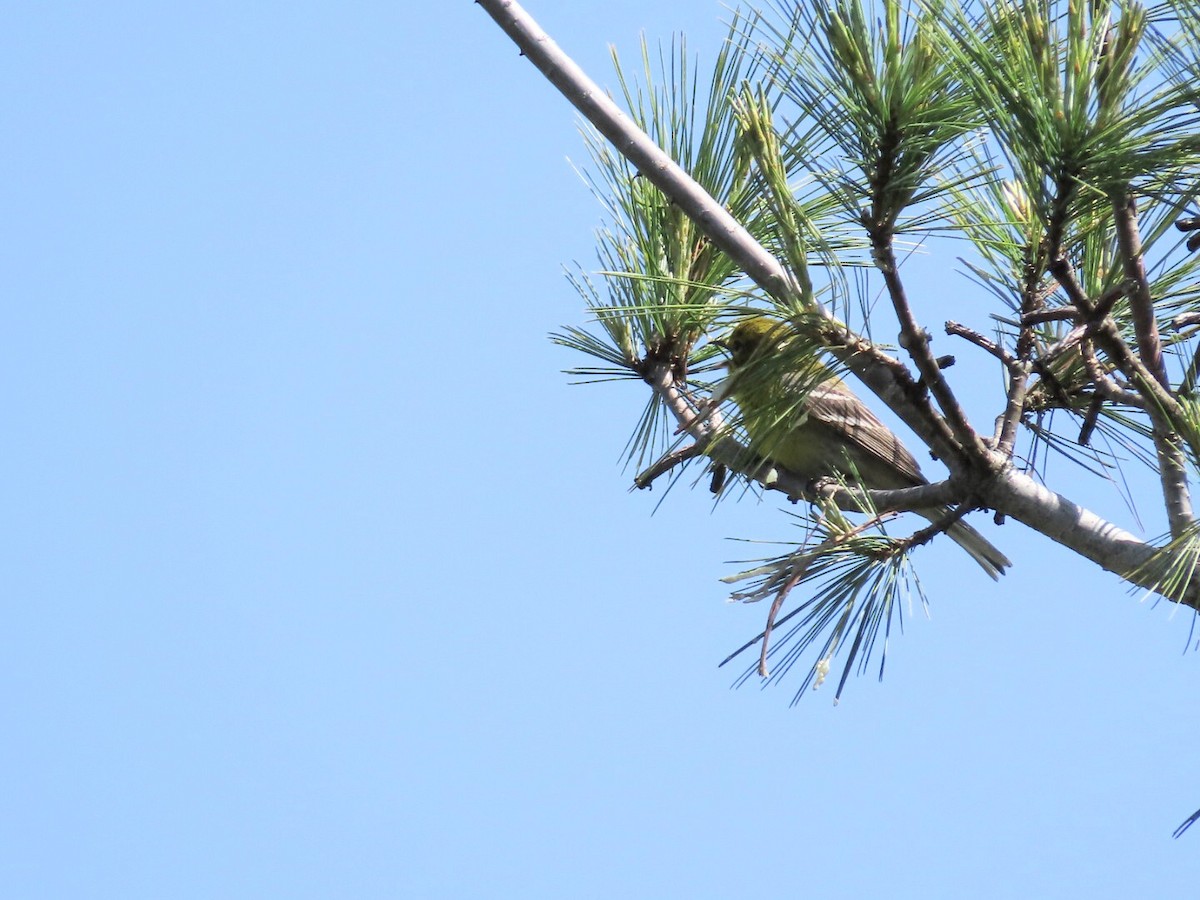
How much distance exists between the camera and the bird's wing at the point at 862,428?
480cm

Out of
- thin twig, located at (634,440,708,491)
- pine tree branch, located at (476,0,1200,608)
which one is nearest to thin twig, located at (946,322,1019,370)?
pine tree branch, located at (476,0,1200,608)

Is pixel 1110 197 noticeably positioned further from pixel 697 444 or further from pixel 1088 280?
pixel 697 444

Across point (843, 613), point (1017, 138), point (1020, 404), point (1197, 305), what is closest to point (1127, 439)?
point (1197, 305)

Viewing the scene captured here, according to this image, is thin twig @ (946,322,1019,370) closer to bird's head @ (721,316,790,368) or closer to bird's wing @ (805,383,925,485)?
bird's head @ (721,316,790,368)

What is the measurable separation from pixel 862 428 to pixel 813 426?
0.37 m

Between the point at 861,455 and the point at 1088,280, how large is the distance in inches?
85.7

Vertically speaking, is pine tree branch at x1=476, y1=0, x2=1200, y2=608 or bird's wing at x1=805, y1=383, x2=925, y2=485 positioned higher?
bird's wing at x1=805, y1=383, x2=925, y2=485

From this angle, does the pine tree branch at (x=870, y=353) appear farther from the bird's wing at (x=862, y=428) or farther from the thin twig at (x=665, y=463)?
the bird's wing at (x=862, y=428)

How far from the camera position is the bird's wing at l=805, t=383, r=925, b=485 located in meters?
4.80

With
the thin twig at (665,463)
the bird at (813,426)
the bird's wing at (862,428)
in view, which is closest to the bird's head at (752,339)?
the bird at (813,426)

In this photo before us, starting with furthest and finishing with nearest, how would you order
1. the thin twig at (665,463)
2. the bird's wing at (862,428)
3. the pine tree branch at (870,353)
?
the bird's wing at (862,428) → the thin twig at (665,463) → the pine tree branch at (870,353)

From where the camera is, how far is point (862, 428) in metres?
5.05

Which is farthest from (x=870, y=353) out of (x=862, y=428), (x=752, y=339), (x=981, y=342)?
(x=862, y=428)

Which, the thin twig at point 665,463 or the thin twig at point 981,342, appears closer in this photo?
the thin twig at point 981,342
